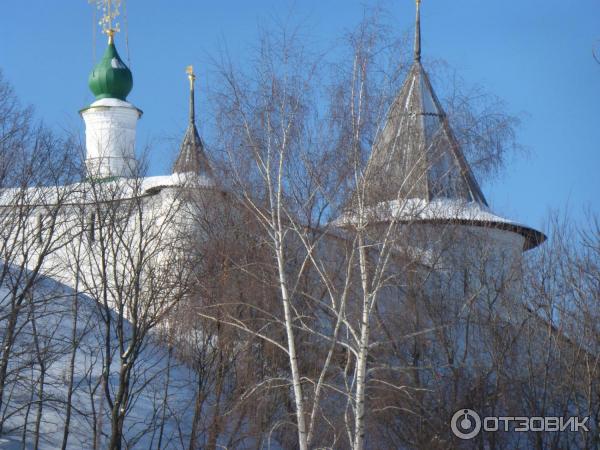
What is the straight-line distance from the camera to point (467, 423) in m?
15.1

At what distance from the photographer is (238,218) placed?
16.5 metres

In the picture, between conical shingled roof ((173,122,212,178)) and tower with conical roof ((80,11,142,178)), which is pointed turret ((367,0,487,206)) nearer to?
conical shingled roof ((173,122,212,178))

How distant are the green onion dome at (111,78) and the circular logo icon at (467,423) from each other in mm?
16577

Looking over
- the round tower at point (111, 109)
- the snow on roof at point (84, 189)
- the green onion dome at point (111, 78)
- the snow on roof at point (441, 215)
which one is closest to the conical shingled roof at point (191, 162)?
the snow on roof at point (84, 189)

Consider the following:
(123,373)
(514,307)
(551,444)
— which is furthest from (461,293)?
(123,373)

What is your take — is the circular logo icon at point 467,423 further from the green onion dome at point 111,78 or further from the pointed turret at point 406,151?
the green onion dome at point 111,78

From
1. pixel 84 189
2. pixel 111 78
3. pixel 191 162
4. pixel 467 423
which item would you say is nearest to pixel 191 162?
pixel 191 162

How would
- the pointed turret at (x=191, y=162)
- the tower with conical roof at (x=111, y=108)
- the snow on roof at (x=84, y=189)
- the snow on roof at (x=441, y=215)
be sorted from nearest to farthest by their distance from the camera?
the snow on roof at (x=441, y=215) → the snow on roof at (x=84, y=189) → the pointed turret at (x=191, y=162) → the tower with conical roof at (x=111, y=108)

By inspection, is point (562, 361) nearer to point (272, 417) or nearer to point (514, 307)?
point (514, 307)

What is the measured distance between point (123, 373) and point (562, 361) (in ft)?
21.8
